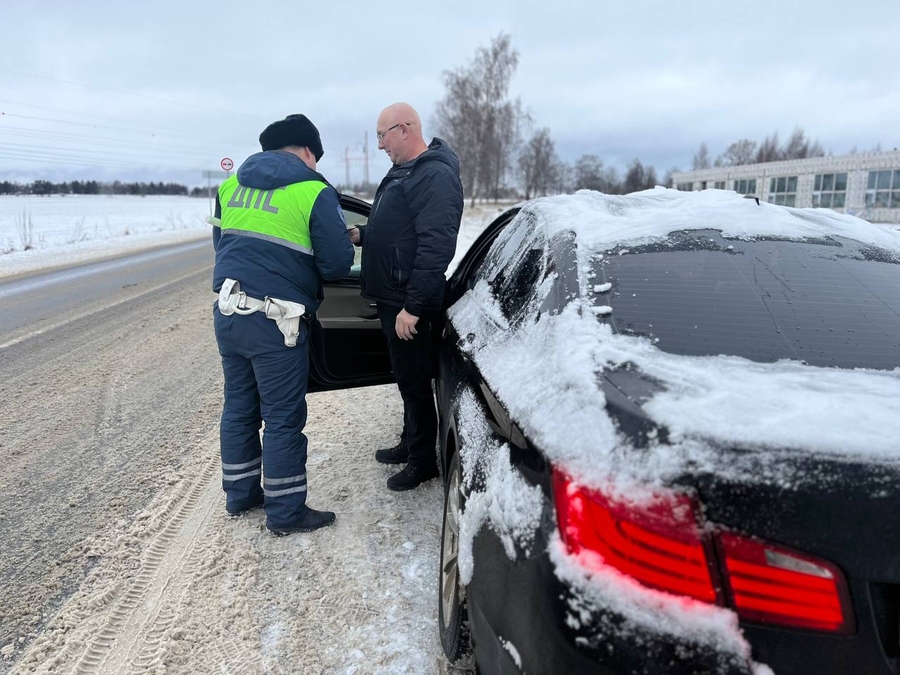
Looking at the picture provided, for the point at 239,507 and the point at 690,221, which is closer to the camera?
the point at 690,221

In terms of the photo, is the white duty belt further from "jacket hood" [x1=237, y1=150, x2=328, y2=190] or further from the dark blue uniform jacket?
"jacket hood" [x1=237, y1=150, x2=328, y2=190]

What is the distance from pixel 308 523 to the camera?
287 centimetres

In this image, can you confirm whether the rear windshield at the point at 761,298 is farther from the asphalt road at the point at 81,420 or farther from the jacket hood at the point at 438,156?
the asphalt road at the point at 81,420

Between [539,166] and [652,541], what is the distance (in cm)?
6770

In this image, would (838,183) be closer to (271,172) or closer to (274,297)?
(271,172)

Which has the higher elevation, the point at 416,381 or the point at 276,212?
the point at 276,212

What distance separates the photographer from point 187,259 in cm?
1524

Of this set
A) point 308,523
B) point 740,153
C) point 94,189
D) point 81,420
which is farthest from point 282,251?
point 740,153

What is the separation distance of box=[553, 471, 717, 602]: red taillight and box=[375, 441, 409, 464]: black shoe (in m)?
2.48

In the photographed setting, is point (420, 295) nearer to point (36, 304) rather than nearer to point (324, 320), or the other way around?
point (324, 320)

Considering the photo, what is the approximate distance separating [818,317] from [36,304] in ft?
32.1

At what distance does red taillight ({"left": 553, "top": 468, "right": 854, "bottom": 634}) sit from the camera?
1.07 meters

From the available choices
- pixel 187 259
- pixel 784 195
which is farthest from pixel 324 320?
pixel 784 195

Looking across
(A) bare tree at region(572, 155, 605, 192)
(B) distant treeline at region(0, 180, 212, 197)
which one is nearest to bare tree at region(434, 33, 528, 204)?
(B) distant treeline at region(0, 180, 212, 197)
